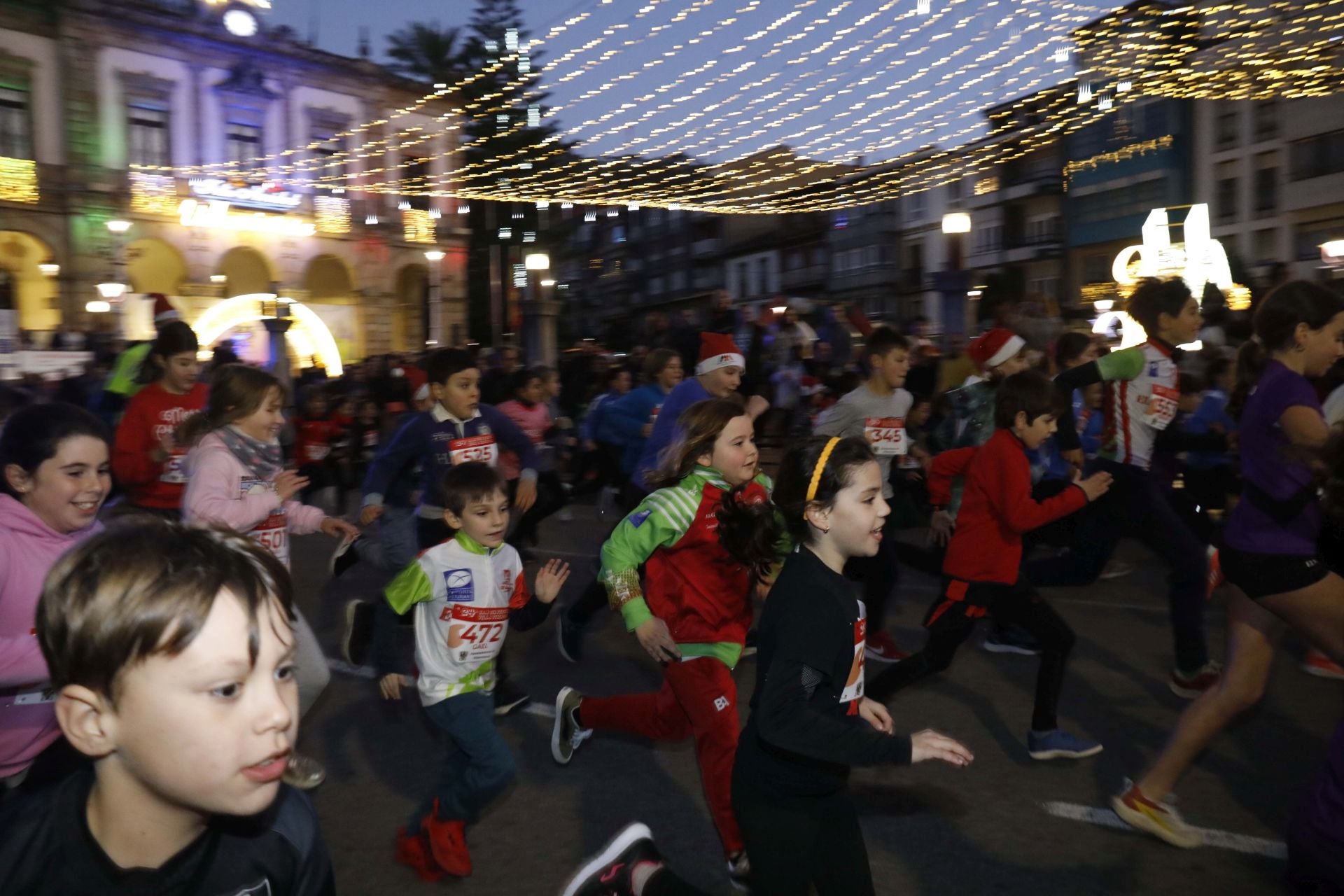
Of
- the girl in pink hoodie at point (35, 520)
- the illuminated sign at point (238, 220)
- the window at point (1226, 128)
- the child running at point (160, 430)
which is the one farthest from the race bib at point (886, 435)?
the window at point (1226, 128)

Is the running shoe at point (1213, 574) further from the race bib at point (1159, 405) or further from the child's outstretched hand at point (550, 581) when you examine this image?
the child's outstretched hand at point (550, 581)

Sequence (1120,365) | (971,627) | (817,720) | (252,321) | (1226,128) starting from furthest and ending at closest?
(1226,128) < (252,321) < (1120,365) < (971,627) < (817,720)

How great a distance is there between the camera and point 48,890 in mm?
1513

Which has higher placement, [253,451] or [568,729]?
[253,451]

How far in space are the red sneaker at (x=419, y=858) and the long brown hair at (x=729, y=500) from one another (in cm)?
151

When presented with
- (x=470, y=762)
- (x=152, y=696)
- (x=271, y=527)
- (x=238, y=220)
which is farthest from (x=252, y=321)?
(x=152, y=696)

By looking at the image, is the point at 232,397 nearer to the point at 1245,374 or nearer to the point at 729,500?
the point at 729,500

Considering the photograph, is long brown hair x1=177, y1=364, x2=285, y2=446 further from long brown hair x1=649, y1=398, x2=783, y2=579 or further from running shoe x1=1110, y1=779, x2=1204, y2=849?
running shoe x1=1110, y1=779, x2=1204, y2=849

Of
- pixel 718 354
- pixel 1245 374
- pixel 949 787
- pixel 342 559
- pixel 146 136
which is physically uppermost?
pixel 146 136

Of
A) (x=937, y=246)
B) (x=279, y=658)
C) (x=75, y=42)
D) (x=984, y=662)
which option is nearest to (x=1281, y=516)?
(x=984, y=662)

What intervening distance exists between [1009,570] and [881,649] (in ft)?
5.75

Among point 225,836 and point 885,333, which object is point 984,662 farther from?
point 225,836

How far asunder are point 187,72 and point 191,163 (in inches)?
95.5

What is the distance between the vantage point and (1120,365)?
5633 millimetres
